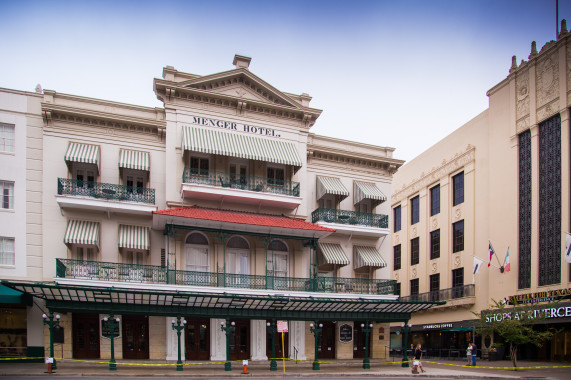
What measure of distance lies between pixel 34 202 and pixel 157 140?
7122 mm

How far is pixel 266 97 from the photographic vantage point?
110 feet

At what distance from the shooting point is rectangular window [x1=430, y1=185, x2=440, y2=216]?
47.9m

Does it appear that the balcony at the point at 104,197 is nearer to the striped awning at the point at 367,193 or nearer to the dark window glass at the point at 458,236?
the striped awning at the point at 367,193

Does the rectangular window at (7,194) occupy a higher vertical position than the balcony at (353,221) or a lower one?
higher

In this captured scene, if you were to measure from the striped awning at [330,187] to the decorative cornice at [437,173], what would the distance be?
14.1m

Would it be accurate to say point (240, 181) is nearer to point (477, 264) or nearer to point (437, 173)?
point (477, 264)

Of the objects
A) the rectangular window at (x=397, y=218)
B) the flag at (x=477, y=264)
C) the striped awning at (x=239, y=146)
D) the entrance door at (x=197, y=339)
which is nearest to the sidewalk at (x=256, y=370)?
the entrance door at (x=197, y=339)

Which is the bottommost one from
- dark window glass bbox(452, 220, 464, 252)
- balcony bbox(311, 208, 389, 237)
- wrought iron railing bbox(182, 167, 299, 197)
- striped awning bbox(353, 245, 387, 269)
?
striped awning bbox(353, 245, 387, 269)

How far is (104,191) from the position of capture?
28672 mm

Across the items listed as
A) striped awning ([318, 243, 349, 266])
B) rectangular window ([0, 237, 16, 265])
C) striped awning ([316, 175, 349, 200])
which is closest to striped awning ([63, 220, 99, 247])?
rectangular window ([0, 237, 16, 265])

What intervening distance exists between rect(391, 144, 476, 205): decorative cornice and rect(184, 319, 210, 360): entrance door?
2463cm

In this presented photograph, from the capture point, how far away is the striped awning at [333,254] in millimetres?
32625

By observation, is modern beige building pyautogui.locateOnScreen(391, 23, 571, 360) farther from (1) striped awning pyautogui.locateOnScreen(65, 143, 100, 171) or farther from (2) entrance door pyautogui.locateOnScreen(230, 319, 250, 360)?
(1) striped awning pyautogui.locateOnScreen(65, 143, 100, 171)

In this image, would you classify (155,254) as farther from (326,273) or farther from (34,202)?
(326,273)
